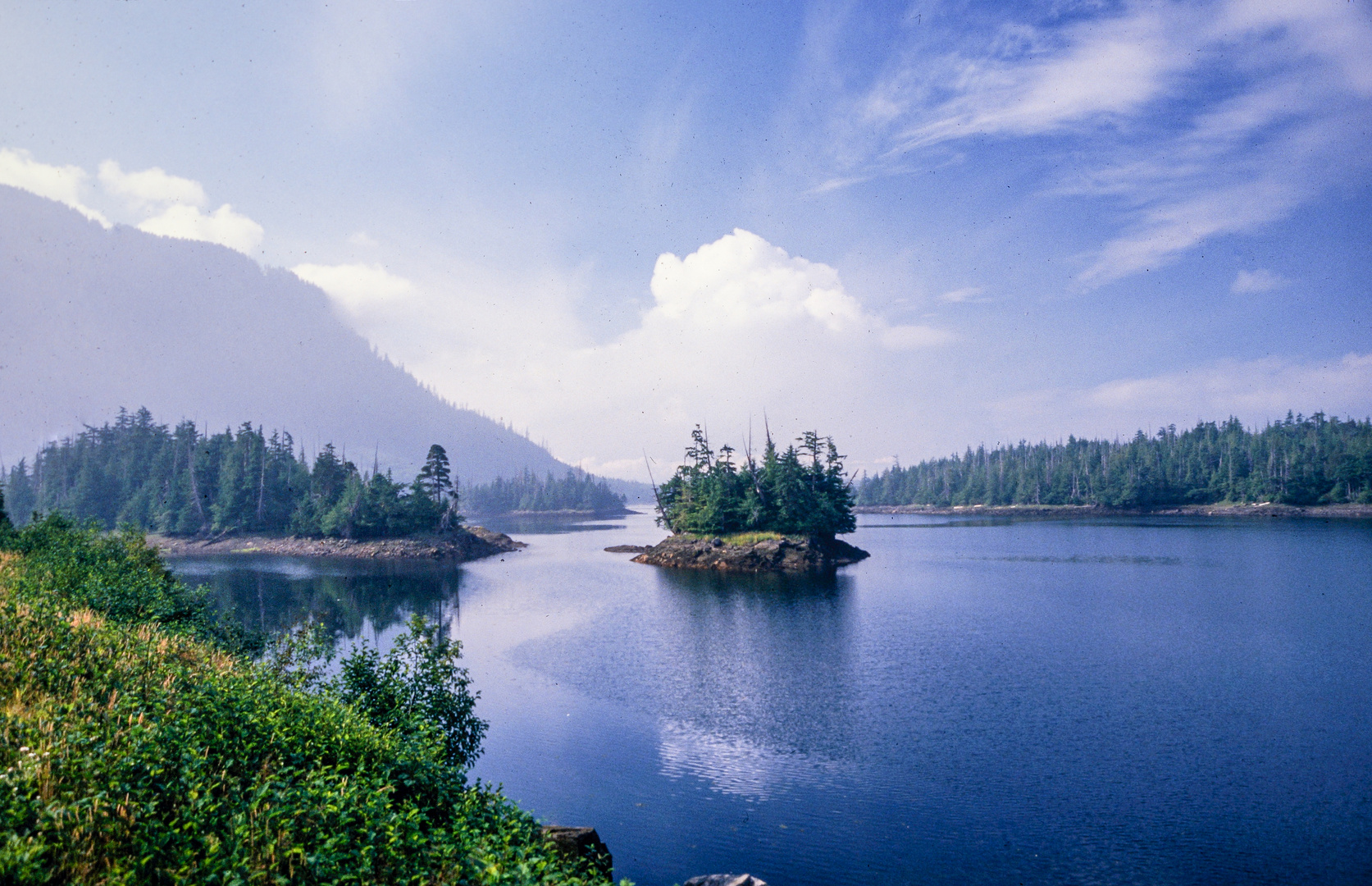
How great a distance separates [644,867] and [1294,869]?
1886 cm

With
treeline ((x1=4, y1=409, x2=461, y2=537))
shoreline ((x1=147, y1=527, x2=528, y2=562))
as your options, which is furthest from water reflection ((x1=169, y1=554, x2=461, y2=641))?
treeline ((x1=4, y1=409, x2=461, y2=537))

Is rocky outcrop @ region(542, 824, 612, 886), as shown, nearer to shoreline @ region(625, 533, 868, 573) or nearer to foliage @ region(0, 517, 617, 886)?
foliage @ region(0, 517, 617, 886)

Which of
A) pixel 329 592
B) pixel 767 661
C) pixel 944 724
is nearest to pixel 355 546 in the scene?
pixel 329 592

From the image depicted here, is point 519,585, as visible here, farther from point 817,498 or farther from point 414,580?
point 817,498

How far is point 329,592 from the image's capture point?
76000 mm

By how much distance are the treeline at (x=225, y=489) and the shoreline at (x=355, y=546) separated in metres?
2.84

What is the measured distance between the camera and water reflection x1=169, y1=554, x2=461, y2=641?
2348 inches

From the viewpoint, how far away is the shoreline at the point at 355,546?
372 feet

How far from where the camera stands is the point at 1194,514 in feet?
599

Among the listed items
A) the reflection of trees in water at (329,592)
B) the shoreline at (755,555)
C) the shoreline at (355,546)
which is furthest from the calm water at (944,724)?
the shoreline at (355,546)

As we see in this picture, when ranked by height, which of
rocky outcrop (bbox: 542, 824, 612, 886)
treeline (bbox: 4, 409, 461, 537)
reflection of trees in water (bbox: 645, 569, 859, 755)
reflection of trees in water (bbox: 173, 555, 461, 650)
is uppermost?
treeline (bbox: 4, 409, 461, 537)

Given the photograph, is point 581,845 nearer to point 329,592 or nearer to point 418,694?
point 418,694

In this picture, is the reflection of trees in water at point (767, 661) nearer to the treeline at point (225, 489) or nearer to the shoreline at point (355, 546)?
the shoreline at point (355, 546)

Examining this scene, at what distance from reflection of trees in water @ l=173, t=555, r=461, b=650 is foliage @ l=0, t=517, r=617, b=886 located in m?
34.0
